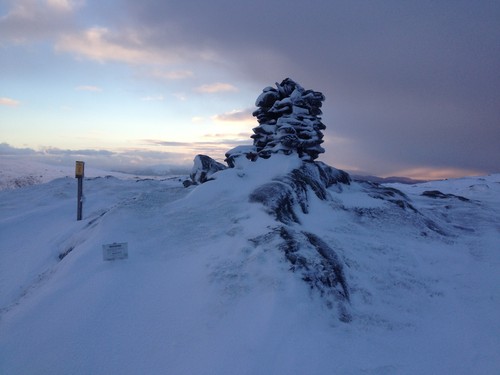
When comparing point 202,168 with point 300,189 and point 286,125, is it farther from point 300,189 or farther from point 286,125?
point 300,189

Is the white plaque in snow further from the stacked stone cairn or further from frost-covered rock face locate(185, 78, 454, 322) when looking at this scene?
the stacked stone cairn

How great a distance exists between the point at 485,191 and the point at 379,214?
23230 mm

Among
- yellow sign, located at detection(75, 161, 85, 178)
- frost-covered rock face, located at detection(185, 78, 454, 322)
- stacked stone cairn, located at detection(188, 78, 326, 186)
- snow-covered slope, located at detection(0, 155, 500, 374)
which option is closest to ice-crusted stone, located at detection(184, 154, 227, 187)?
frost-covered rock face, located at detection(185, 78, 454, 322)

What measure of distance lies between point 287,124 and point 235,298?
13559mm

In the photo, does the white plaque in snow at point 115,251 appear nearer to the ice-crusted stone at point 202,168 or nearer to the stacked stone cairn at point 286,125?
the ice-crusted stone at point 202,168

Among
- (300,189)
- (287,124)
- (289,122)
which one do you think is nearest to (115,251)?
(300,189)

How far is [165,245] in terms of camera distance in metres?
8.52

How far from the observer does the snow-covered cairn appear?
58.9 feet

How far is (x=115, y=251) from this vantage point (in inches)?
297

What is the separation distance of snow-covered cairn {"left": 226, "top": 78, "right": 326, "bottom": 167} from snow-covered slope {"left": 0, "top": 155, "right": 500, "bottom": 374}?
21.4 ft

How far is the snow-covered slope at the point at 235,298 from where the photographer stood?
16.9ft

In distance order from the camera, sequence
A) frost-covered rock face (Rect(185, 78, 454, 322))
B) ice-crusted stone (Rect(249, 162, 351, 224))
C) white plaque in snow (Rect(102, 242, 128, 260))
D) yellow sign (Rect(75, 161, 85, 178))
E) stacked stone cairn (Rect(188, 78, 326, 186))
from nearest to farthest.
A: frost-covered rock face (Rect(185, 78, 454, 322)), white plaque in snow (Rect(102, 242, 128, 260)), ice-crusted stone (Rect(249, 162, 351, 224)), yellow sign (Rect(75, 161, 85, 178)), stacked stone cairn (Rect(188, 78, 326, 186))

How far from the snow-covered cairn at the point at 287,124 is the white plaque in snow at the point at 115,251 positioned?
10244 millimetres

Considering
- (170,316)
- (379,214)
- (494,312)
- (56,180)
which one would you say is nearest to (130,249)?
(170,316)
